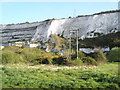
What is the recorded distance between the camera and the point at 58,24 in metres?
47.3

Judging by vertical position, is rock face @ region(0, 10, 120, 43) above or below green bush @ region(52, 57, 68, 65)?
above

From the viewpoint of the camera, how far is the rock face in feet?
121

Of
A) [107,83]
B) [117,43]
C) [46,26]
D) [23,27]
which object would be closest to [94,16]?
[46,26]

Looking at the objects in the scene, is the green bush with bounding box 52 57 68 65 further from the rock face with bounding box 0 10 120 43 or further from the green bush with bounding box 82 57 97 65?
the rock face with bounding box 0 10 120 43

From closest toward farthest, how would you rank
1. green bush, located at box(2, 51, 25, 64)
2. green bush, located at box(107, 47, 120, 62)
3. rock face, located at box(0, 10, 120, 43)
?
green bush, located at box(2, 51, 25, 64) < green bush, located at box(107, 47, 120, 62) < rock face, located at box(0, 10, 120, 43)

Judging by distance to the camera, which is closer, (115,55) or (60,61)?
(60,61)

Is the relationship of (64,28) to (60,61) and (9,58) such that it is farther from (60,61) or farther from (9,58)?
(9,58)

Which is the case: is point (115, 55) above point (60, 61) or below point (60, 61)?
above

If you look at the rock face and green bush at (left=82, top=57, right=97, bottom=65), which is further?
A: the rock face

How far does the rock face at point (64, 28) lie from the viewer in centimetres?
3688

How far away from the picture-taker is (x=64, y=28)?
45062 millimetres

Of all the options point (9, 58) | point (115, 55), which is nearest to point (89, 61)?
point (115, 55)

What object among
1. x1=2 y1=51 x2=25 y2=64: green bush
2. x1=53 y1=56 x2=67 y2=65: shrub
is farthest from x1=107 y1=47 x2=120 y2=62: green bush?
x1=2 y1=51 x2=25 y2=64: green bush

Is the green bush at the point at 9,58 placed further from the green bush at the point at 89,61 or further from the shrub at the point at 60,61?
the green bush at the point at 89,61
